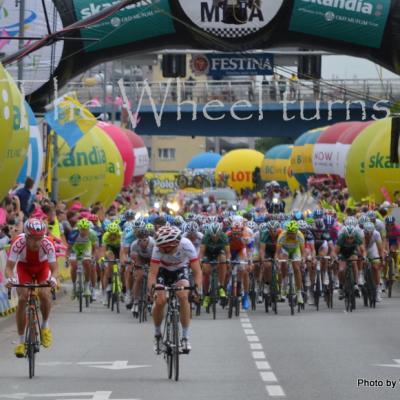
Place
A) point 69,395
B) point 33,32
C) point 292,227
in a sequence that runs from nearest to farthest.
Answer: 1. point 69,395
2. point 292,227
3. point 33,32

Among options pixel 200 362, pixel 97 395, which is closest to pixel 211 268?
pixel 200 362

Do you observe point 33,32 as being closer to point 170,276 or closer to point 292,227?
point 292,227

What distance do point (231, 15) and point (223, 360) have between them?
28.7 ft

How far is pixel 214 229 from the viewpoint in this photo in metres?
25.1

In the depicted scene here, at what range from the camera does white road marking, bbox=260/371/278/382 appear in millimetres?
14986

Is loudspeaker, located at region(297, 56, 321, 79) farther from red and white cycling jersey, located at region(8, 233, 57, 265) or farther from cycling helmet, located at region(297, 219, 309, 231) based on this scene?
red and white cycling jersey, located at region(8, 233, 57, 265)

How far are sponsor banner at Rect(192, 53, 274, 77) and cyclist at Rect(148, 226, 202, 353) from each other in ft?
39.5

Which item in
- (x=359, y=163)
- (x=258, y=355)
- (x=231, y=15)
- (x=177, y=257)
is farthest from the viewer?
(x=359, y=163)

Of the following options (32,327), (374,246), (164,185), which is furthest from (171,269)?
(164,185)

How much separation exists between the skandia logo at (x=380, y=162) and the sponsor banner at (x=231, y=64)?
432 inches

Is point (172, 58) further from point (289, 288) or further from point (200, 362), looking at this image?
point (200, 362)

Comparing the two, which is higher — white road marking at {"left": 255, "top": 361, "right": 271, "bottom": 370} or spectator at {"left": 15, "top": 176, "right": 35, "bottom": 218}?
spectator at {"left": 15, "top": 176, "right": 35, "bottom": 218}

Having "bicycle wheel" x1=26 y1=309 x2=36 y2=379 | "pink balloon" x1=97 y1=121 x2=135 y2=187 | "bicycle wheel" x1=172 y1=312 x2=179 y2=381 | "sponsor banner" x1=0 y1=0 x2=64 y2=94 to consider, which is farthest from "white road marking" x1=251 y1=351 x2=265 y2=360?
"pink balloon" x1=97 y1=121 x2=135 y2=187

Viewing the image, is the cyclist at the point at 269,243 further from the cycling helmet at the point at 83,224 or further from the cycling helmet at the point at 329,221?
the cycling helmet at the point at 83,224
